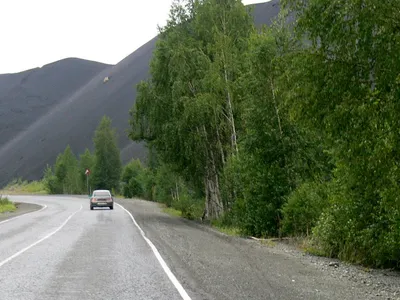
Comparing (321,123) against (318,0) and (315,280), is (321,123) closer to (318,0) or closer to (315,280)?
(318,0)

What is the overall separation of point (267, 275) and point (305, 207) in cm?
846

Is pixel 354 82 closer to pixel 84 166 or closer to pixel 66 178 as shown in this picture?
pixel 84 166

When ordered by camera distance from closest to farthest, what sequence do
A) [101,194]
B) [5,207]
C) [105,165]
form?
[101,194]
[5,207]
[105,165]

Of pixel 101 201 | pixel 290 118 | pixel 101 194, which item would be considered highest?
pixel 290 118

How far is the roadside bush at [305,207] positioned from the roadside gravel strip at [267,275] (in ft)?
6.70

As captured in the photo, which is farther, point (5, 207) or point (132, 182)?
point (132, 182)

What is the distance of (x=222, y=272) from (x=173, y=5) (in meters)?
25.0

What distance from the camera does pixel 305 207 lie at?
19.5m

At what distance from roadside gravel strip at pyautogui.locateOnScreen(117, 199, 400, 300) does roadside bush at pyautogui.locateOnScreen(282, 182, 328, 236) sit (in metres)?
2.04

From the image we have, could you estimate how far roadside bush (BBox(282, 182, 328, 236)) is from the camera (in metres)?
19.1

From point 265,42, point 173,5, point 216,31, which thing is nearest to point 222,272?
point 265,42

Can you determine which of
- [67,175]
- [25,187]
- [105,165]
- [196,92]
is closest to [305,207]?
[196,92]

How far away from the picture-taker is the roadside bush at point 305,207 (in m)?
19.1

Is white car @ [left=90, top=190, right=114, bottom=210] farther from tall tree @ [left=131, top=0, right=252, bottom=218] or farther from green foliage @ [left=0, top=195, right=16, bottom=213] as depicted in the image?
tall tree @ [left=131, top=0, right=252, bottom=218]
